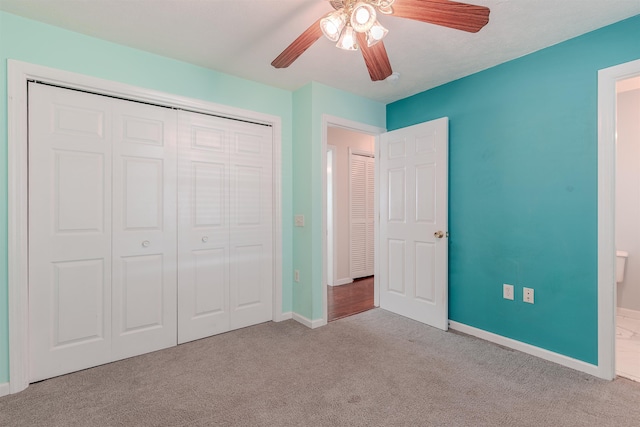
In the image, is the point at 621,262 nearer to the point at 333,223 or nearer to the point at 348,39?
the point at 333,223

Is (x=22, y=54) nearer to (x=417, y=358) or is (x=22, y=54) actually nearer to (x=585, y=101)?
(x=417, y=358)

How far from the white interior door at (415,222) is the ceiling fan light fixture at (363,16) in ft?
5.90

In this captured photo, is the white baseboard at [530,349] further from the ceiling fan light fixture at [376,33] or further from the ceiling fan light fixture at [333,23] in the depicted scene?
the ceiling fan light fixture at [333,23]

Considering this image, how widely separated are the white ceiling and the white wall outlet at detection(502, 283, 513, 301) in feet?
6.03

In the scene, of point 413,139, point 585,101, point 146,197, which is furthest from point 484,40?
point 146,197

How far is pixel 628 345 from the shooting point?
8.21 feet

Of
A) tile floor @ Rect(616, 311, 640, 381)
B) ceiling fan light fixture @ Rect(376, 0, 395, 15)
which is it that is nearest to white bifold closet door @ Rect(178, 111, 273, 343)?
ceiling fan light fixture @ Rect(376, 0, 395, 15)

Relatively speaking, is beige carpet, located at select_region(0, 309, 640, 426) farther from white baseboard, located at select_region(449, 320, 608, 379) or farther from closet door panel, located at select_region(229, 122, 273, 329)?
closet door panel, located at select_region(229, 122, 273, 329)

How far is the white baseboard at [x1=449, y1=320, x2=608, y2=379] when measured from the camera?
212 centimetres

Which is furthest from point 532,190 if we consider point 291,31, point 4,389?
point 4,389

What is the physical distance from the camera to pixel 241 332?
2.82 metres

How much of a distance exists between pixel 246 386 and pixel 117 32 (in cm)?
252

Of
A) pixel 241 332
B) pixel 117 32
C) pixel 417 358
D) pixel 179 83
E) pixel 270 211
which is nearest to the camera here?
pixel 117 32

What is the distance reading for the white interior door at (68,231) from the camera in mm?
1997
